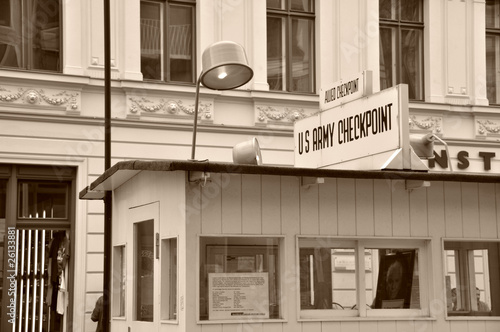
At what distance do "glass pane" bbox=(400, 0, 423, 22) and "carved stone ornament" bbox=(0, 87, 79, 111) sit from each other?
26.0ft

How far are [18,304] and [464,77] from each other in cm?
1081

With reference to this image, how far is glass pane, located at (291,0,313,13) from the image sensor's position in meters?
20.6

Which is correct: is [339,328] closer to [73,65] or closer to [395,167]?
[395,167]

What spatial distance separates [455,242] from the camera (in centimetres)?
1058

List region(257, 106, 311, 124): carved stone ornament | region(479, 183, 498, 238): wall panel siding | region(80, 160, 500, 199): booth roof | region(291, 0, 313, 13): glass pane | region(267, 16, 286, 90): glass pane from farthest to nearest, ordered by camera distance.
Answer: region(291, 0, 313, 13): glass pane < region(267, 16, 286, 90): glass pane < region(257, 106, 311, 124): carved stone ornament < region(479, 183, 498, 238): wall panel siding < region(80, 160, 500, 199): booth roof

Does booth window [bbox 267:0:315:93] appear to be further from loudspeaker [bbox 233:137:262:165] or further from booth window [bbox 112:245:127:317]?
loudspeaker [bbox 233:137:262:165]

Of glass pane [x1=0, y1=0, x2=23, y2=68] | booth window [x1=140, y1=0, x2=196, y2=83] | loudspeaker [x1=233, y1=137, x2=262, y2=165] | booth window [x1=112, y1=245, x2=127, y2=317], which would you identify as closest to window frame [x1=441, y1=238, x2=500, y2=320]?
loudspeaker [x1=233, y1=137, x2=262, y2=165]

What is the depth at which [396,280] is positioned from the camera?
10.3 meters

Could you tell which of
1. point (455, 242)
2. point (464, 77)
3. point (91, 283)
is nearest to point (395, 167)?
point (455, 242)

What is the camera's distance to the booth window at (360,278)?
9.97 metres

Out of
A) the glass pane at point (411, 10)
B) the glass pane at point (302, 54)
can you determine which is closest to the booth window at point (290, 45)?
the glass pane at point (302, 54)

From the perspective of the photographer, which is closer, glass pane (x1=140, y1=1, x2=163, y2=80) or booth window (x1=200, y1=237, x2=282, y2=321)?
booth window (x1=200, y1=237, x2=282, y2=321)

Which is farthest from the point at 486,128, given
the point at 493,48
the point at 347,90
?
the point at 347,90

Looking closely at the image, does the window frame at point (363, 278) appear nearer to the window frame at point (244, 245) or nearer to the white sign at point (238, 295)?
the window frame at point (244, 245)
